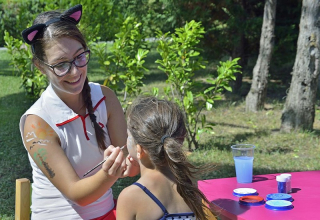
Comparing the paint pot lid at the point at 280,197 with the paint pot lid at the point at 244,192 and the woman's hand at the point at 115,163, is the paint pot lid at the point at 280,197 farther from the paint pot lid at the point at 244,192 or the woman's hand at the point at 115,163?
the woman's hand at the point at 115,163

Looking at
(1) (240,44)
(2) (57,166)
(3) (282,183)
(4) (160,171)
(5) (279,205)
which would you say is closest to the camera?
(4) (160,171)

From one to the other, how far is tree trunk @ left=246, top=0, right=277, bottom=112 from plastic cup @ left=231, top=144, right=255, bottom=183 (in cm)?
561

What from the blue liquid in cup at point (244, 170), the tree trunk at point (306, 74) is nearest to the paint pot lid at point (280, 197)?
the blue liquid in cup at point (244, 170)

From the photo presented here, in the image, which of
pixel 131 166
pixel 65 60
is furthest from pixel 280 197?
pixel 65 60

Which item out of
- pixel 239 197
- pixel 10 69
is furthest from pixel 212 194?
pixel 10 69

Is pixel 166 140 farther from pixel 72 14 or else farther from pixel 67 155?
pixel 72 14

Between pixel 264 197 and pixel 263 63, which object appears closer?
pixel 264 197

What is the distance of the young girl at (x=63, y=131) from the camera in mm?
2225

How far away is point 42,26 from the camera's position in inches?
90.4

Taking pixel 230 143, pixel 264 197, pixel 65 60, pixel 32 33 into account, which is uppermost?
pixel 32 33

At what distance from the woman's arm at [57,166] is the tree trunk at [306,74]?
534 cm

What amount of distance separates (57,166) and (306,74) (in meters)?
5.45

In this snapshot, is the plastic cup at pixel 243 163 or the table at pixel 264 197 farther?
the plastic cup at pixel 243 163

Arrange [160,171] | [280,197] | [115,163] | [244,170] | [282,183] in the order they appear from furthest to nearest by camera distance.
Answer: [244,170] < [282,183] < [280,197] < [160,171] < [115,163]
